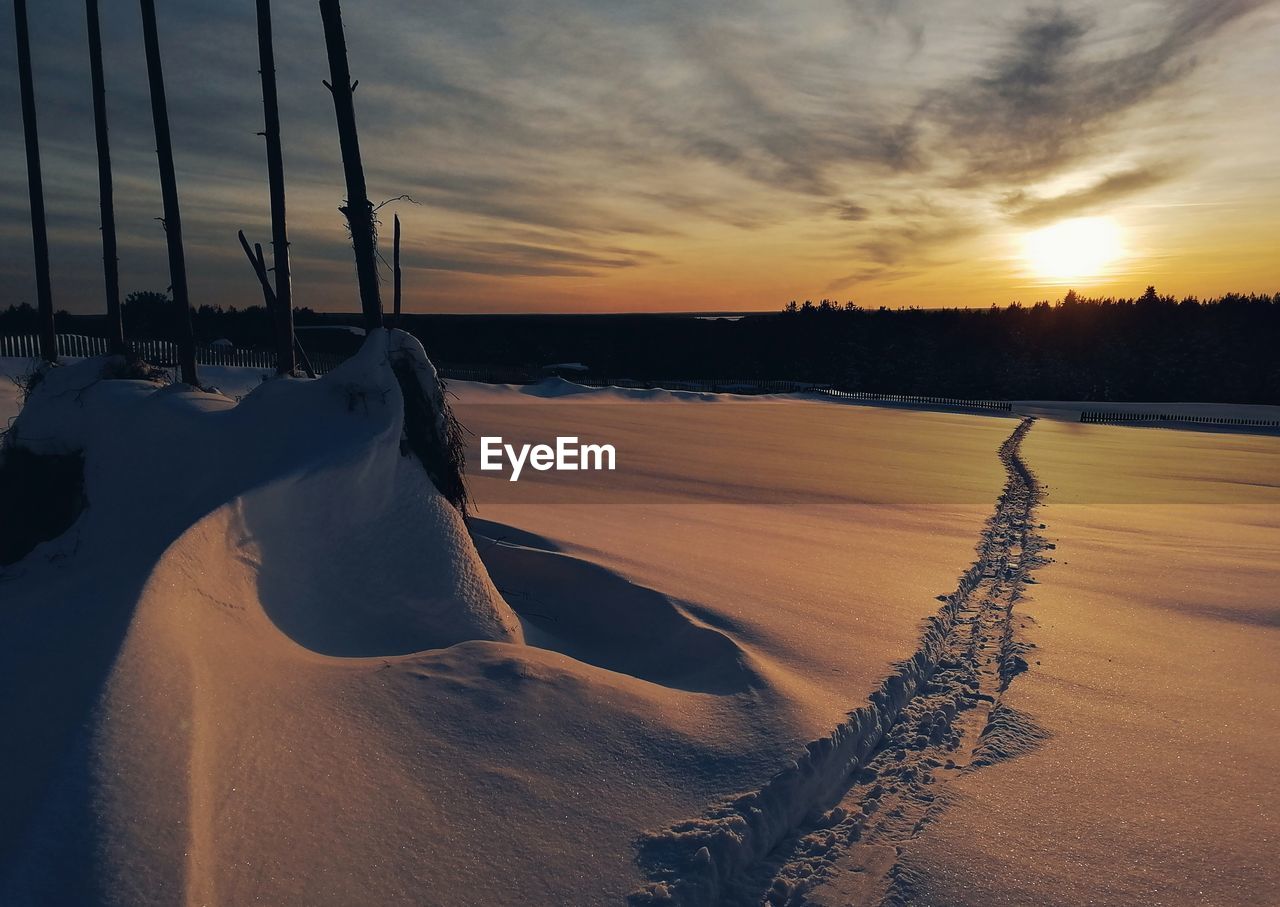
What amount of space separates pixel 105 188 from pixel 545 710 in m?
15.5

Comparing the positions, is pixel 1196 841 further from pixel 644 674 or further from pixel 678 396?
pixel 678 396

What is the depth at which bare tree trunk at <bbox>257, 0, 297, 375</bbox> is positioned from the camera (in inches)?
410

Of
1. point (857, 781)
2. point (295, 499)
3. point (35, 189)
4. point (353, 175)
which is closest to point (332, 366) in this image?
point (35, 189)

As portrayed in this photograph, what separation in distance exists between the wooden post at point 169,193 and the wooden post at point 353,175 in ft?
19.4

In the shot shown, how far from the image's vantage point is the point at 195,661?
306 centimetres

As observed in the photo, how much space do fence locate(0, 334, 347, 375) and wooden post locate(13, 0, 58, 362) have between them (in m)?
1.62

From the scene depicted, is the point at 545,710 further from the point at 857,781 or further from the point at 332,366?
the point at 332,366

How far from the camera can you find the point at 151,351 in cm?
2195

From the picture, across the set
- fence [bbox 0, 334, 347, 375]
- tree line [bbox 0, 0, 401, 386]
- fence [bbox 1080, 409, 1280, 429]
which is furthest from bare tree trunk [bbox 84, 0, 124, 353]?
fence [bbox 1080, 409, 1280, 429]

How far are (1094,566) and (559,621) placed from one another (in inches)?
237

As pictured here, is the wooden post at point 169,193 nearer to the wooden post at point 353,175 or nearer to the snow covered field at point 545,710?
the wooden post at point 353,175

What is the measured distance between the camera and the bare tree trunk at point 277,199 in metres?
10.4

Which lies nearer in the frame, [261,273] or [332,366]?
[261,273]

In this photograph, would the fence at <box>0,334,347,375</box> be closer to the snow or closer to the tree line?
the tree line
